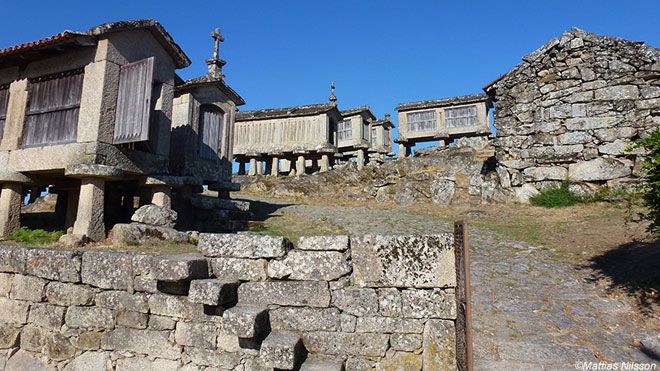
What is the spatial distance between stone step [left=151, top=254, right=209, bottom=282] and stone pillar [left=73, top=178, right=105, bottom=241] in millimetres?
3230

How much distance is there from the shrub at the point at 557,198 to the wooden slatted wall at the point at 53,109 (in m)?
13.0

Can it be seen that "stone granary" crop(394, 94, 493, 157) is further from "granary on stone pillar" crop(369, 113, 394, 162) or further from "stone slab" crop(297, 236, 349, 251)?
"stone slab" crop(297, 236, 349, 251)

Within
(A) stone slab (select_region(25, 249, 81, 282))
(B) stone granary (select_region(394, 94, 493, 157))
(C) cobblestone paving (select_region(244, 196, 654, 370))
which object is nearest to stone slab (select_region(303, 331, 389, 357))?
(C) cobblestone paving (select_region(244, 196, 654, 370))

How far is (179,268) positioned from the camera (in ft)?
13.7

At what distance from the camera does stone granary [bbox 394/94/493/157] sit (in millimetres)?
24031

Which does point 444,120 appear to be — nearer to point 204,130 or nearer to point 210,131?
point 210,131

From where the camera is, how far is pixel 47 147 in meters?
7.85

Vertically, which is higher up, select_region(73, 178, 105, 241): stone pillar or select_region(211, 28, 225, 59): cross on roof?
select_region(211, 28, 225, 59): cross on roof

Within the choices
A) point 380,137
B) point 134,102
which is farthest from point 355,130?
point 134,102

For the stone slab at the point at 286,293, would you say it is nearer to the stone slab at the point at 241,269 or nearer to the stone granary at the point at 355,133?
the stone slab at the point at 241,269

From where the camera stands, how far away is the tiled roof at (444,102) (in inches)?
934

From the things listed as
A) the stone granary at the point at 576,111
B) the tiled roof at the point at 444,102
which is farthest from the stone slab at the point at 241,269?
the tiled roof at the point at 444,102

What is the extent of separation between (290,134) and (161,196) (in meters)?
16.3

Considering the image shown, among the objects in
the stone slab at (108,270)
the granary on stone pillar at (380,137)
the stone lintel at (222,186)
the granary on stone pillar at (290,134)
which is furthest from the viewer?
the granary on stone pillar at (380,137)
